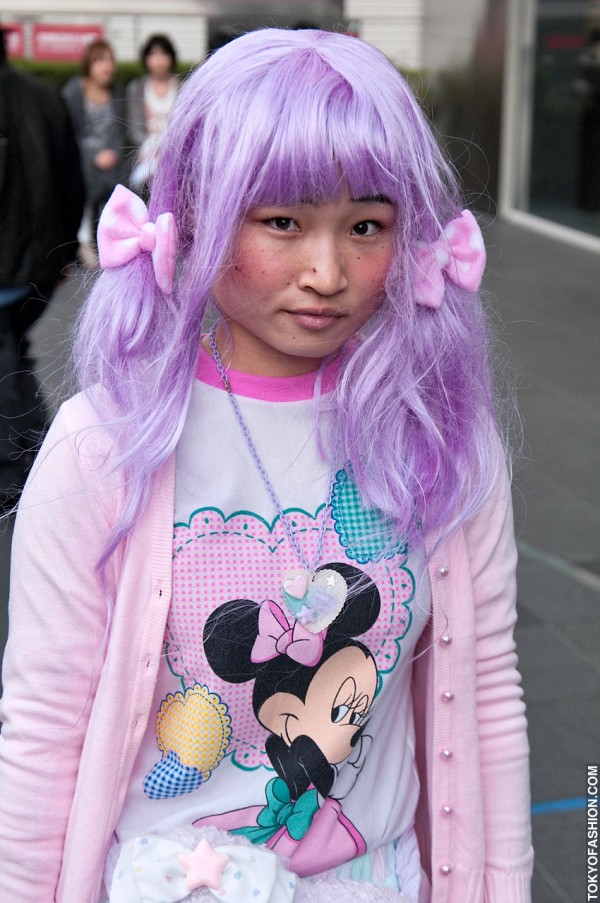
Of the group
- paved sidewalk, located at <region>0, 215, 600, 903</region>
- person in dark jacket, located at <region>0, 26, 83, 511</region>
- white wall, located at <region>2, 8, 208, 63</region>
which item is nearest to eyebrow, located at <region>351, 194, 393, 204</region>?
paved sidewalk, located at <region>0, 215, 600, 903</region>

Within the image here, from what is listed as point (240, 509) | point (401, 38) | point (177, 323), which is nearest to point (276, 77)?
point (177, 323)

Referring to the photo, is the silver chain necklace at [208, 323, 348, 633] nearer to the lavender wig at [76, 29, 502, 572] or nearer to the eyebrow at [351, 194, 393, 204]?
the lavender wig at [76, 29, 502, 572]

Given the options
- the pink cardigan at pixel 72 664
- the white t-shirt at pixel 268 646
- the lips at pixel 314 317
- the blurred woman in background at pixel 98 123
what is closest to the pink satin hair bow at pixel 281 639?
the white t-shirt at pixel 268 646

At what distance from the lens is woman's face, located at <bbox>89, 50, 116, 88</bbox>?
30.6 feet

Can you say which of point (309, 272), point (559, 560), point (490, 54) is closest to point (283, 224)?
point (309, 272)

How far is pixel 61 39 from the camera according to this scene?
46.4 ft

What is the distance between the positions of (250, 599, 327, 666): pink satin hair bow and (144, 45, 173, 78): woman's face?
9014 mm

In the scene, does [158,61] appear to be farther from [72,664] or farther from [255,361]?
[72,664]

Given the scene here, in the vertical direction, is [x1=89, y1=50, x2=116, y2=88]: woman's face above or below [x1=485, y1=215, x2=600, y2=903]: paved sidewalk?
above

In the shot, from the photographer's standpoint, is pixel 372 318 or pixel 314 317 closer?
pixel 314 317

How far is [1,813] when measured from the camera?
5.06 ft

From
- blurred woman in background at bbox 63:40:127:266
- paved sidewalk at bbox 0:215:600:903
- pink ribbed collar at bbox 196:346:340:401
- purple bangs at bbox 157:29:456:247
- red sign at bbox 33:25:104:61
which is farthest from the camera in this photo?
red sign at bbox 33:25:104:61

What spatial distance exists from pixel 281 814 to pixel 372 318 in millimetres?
680

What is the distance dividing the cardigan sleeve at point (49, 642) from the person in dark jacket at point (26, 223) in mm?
2706
